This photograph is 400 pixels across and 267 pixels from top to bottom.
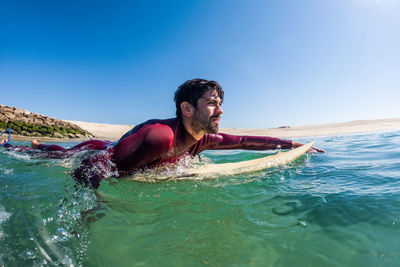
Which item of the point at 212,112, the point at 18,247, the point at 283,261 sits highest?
the point at 212,112

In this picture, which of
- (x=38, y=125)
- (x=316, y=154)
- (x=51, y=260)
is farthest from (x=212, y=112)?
(x=38, y=125)

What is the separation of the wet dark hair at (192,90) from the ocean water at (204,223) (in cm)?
109

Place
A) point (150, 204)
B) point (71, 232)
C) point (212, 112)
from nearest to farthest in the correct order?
point (71, 232), point (150, 204), point (212, 112)

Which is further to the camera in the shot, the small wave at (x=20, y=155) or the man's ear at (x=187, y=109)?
the small wave at (x=20, y=155)

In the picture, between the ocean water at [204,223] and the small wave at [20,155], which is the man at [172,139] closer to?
the ocean water at [204,223]

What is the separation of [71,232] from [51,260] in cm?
31

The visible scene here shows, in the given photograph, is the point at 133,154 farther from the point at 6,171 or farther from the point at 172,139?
the point at 6,171

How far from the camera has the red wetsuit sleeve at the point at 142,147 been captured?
221cm

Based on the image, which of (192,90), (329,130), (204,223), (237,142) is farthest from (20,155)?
(329,130)

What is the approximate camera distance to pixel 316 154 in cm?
488

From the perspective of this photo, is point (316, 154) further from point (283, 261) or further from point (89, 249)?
point (89, 249)

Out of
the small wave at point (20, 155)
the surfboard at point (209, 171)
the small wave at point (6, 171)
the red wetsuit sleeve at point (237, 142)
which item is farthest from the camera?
the small wave at point (20, 155)

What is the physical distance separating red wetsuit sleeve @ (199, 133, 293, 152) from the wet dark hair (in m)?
0.77

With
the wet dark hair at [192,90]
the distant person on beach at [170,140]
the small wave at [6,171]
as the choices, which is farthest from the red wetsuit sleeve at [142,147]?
the small wave at [6,171]
